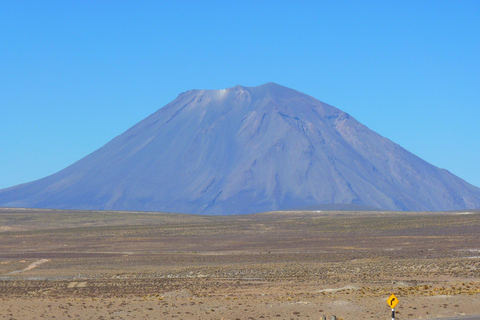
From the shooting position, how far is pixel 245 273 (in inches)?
1554

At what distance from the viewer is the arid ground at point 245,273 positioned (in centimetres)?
2497

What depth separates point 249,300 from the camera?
27.1m

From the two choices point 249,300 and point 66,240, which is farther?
point 66,240

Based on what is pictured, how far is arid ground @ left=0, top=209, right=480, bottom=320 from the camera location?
2497 cm

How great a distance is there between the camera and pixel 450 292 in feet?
88.5

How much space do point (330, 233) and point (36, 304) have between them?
48.5 metres

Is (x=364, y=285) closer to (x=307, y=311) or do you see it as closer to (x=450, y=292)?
(x=450, y=292)

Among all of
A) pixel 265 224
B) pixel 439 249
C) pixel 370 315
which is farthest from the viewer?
pixel 265 224

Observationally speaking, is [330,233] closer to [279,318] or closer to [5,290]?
[5,290]

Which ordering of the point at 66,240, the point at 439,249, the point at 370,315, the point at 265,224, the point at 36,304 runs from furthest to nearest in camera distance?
the point at 265,224 < the point at 66,240 < the point at 439,249 < the point at 36,304 < the point at 370,315

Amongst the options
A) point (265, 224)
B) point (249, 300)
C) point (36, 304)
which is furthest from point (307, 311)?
point (265, 224)

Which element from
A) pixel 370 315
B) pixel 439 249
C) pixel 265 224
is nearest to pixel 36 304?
pixel 370 315

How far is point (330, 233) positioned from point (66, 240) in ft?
90.0

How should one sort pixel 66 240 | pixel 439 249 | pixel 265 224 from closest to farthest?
pixel 439 249
pixel 66 240
pixel 265 224
